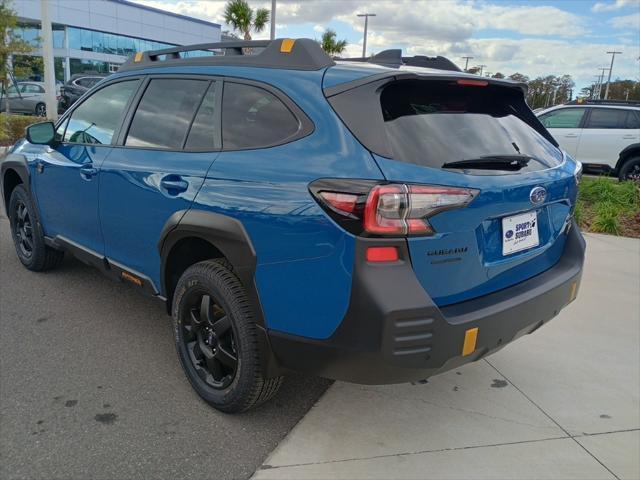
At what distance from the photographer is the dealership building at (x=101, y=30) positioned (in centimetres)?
Result: 3753

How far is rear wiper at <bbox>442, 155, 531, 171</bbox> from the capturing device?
2.29 m

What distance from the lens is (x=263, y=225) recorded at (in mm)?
2346

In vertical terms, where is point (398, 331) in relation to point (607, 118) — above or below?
below

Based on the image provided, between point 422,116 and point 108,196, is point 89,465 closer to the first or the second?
point 108,196

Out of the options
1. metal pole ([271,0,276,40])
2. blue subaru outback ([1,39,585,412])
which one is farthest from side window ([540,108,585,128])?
metal pole ([271,0,276,40])

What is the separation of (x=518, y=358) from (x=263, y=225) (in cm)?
222

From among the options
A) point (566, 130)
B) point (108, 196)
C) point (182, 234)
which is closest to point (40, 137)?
point (108, 196)

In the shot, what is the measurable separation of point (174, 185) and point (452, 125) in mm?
1440

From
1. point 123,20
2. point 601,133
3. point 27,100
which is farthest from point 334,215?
point 123,20

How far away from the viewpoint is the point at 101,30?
41.0 metres

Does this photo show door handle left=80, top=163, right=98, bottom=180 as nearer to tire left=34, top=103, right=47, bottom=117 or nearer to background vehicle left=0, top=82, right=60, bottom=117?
background vehicle left=0, top=82, right=60, bottom=117

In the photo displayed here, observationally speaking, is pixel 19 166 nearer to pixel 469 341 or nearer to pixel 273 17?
pixel 469 341

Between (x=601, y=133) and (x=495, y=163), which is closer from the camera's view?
(x=495, y=163)

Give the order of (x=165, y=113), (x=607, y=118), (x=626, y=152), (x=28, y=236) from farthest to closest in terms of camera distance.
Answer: (x=607, y=118), (x=626, y=152), (x=28, y=236), (x=165, y=113)
